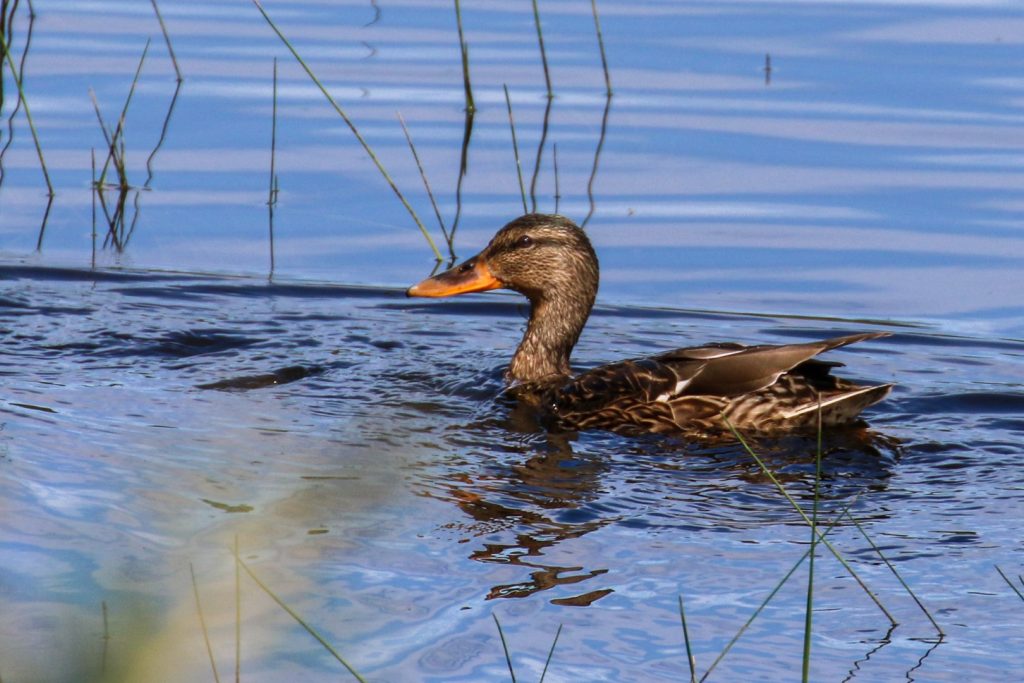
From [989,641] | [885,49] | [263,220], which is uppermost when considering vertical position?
[885,49]

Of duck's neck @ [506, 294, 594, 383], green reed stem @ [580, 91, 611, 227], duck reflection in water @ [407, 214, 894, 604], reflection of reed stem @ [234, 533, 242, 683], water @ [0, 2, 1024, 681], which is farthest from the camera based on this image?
green reed stem @ [580, 91, 611, 227]

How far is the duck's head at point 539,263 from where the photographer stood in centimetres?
758

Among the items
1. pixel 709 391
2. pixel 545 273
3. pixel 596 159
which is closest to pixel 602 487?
pixel 709 391

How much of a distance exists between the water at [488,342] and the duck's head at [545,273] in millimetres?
334

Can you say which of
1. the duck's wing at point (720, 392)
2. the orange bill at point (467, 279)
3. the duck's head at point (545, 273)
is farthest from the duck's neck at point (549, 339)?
the duck's wing at point (720, 392)

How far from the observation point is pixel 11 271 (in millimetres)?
8391

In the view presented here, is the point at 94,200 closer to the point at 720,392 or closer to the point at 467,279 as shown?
the point at 467,279

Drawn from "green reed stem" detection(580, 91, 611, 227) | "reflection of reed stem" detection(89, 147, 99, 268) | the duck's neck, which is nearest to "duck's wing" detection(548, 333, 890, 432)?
the duck's neck

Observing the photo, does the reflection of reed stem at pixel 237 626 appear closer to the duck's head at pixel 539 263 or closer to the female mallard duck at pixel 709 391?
the female mallard duck at pixel 709 391

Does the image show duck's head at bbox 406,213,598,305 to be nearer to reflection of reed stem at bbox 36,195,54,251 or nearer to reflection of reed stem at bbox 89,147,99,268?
reflection of reed stem at bbox 89,147,99,268

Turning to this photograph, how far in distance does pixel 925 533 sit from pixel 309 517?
3432 mm

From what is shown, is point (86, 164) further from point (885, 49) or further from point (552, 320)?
point (885, 49)

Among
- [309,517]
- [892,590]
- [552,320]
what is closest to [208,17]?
[552,320]

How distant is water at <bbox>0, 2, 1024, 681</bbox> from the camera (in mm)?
3922
